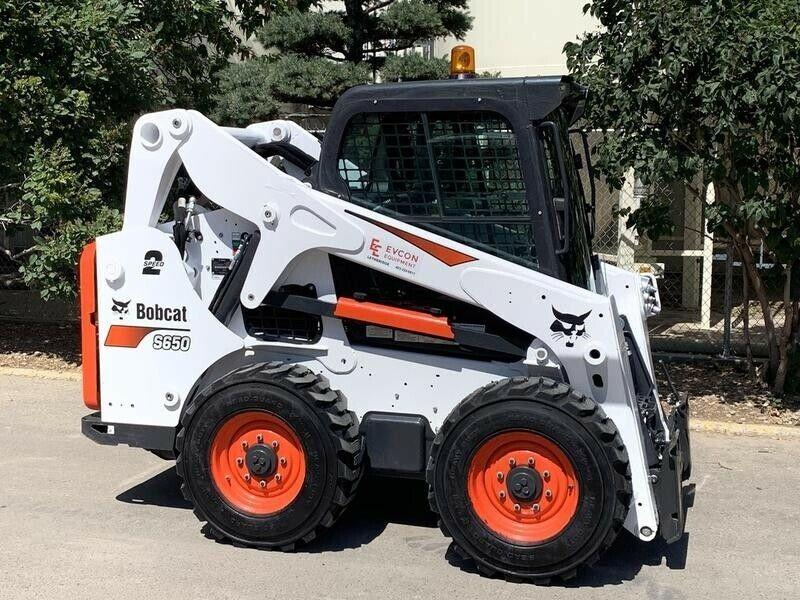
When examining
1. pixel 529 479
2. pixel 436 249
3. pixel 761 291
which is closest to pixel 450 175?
pixel 436 249

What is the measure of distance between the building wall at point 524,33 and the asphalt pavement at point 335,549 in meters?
7.89

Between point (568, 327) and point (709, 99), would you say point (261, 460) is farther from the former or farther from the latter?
point (709, 99)

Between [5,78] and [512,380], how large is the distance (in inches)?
241

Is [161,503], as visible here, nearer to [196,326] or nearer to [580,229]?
[196,326]

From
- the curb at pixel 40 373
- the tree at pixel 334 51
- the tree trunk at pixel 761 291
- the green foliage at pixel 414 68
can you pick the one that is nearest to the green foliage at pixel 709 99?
the tree trunk at pixel 761 291

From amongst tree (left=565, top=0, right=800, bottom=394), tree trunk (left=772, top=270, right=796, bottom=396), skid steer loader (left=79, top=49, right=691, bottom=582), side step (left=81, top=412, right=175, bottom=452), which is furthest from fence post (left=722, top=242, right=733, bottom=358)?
side step (left=81, top=412, right=175, bottom=452)

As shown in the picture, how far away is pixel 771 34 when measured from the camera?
19.9 ft

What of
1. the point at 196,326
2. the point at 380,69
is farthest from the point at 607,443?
the point at 380,69

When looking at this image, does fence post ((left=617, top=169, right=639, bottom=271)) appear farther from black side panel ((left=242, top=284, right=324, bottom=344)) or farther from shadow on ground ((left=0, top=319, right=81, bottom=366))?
black side panel ((left=242, top=284, right=324, bottom=344))

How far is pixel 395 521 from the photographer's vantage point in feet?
16.6

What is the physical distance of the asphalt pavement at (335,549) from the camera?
4.20m

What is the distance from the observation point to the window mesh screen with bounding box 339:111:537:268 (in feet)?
14.6

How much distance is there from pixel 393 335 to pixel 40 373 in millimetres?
5326

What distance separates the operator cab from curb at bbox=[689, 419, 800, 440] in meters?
2.88
